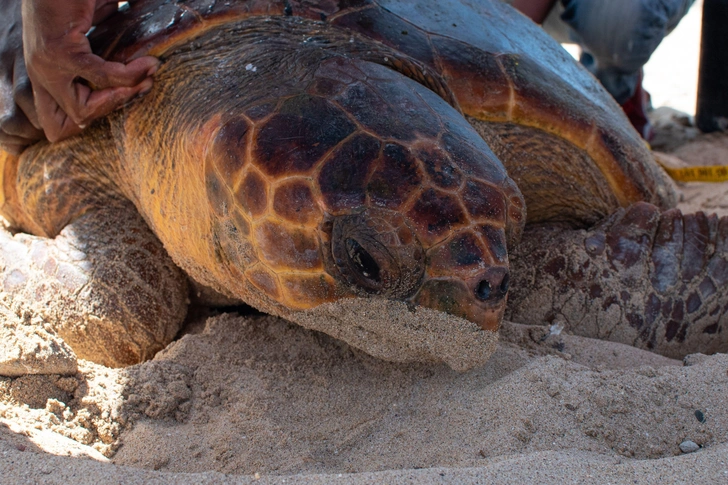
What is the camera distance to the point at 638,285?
2229mm

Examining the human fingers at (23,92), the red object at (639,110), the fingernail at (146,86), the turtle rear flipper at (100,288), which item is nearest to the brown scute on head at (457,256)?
the turtle rear flipper at (100,288)

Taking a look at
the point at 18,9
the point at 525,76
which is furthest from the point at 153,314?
the point at 525,76

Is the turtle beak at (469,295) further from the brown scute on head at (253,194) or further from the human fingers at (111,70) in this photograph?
the human fingers at (111,70)

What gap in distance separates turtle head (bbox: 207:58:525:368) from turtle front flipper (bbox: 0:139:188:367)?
68 centimetres

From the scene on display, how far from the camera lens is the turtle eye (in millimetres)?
1456

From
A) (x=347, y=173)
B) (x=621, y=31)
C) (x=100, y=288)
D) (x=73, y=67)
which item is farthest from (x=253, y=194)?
(x=621, y=31)

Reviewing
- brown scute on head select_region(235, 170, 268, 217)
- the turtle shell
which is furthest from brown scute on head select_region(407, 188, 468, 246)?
the turtle shell

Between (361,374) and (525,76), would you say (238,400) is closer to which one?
(361,374)

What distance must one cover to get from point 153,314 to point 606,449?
1465 millimetres

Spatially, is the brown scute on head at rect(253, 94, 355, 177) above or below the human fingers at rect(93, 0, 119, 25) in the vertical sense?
above

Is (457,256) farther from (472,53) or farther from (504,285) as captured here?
(472,53)

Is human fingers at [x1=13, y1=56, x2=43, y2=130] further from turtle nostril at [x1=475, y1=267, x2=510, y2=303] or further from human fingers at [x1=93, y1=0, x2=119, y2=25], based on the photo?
turtle nostril at [x1=475, y1=267, x2=510, y2=303]

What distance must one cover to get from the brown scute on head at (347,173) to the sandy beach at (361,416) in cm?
57

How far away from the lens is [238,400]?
1734mm
